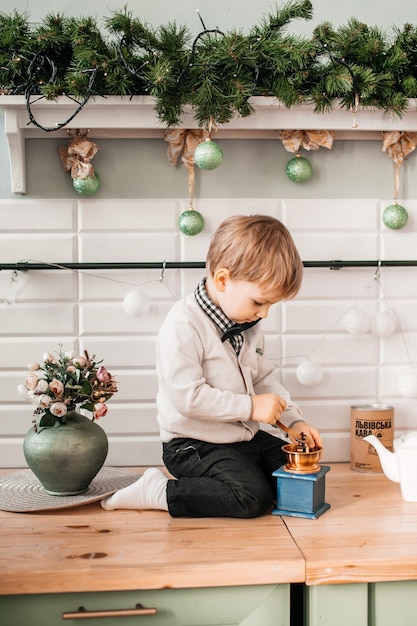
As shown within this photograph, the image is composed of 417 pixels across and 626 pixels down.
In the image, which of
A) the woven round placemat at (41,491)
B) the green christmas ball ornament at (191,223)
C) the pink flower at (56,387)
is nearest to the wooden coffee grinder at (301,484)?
the woven round placemat at (41,491)

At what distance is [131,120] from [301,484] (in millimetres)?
906

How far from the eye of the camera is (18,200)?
176cm

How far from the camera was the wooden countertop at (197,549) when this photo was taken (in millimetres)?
1131

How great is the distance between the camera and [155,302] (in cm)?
179

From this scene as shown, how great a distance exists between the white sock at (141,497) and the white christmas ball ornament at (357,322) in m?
0.63

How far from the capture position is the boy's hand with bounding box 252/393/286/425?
145 cm

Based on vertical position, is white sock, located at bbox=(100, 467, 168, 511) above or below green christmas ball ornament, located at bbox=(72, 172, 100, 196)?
below

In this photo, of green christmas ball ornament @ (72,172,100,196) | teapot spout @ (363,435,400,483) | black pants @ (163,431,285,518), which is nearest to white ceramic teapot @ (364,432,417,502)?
teapot spout @ (363,435,400,483)

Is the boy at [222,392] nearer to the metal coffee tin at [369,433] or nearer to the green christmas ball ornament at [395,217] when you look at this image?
the metal coffee tin at [369,433]

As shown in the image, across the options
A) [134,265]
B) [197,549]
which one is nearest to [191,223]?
[134,265]

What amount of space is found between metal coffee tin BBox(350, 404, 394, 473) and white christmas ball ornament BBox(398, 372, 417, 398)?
0.23 ft

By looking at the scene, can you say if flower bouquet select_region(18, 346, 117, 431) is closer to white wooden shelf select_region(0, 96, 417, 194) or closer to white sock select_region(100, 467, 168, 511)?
white sock select_region(100, 467, 168, 511)

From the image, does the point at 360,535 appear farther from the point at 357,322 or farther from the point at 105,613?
the point at 357,322

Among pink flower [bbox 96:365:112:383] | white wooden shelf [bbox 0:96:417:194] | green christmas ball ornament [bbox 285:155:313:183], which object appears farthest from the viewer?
green christmas ball ornament [bbox 285:155:313:183]
